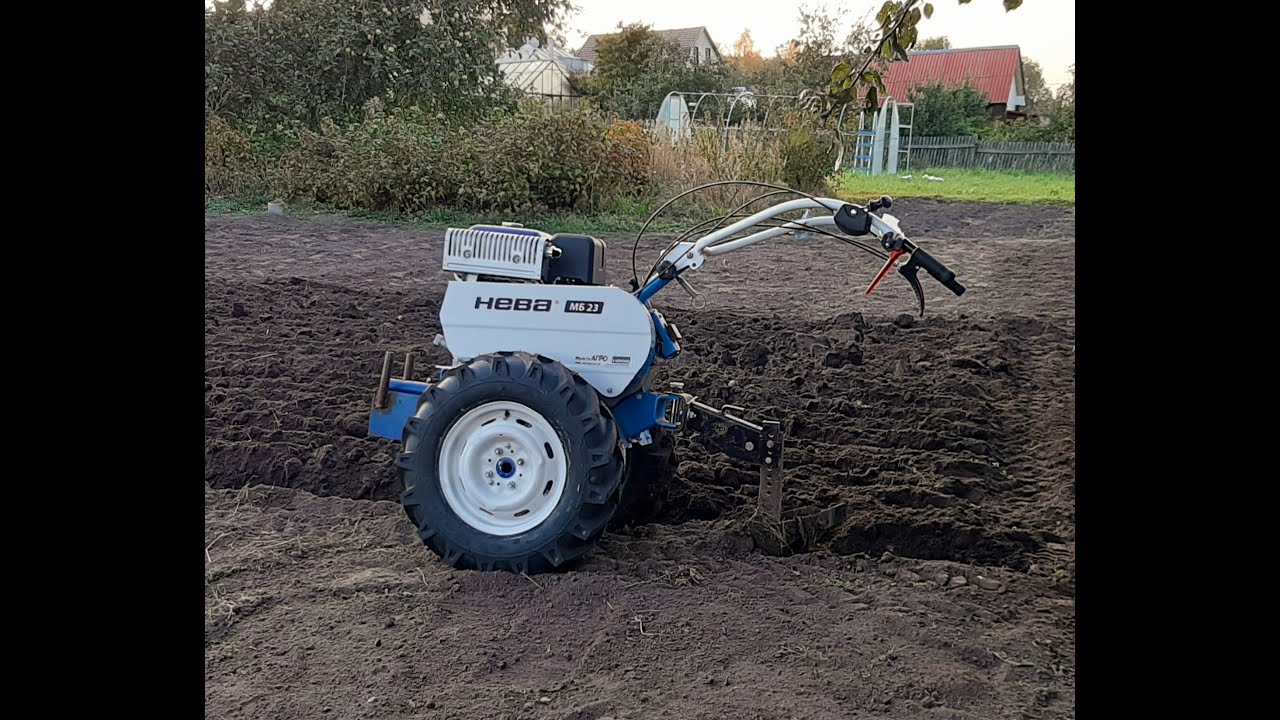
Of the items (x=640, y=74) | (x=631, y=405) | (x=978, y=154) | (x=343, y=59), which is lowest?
(x=631, y=405)

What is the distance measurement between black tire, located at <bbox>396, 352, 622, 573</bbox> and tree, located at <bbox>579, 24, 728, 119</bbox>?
59.8 feet

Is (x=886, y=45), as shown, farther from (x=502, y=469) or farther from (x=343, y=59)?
(x=343, y=59)

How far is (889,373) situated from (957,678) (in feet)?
12.1

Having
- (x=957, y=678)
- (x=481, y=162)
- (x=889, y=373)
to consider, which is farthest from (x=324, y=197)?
(x=957, y=678)

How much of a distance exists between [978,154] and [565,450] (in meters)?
23.5

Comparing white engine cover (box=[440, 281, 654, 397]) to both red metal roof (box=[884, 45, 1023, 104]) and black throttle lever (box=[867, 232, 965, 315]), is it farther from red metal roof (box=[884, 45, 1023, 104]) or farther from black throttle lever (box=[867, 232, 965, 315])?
red metal roof (box=[884, 45, 1023, 104])

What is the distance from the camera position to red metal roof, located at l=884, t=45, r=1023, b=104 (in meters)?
29.8

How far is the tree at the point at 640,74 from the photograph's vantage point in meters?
22.6

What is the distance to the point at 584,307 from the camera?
3941mm

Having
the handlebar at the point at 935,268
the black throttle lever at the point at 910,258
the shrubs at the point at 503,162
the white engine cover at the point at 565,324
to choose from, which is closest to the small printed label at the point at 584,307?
the white engine cover at the point at 565,324

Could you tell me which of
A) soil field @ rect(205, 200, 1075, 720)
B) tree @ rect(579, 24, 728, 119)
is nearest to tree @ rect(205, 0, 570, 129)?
tree @ rect(579, 24, 728, 119)

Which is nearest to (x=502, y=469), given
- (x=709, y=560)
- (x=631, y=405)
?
(x=631, y=405)

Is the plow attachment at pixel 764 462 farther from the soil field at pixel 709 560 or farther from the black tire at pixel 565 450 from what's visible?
the black tire at pixel 565 450
